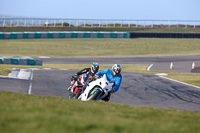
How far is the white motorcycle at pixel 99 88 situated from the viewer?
11531mm

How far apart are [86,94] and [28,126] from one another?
6.37m

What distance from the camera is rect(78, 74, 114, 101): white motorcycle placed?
11531mm

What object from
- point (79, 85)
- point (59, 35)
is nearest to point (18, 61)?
point (79, 85)

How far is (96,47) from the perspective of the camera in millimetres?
52656

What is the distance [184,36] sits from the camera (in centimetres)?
5819

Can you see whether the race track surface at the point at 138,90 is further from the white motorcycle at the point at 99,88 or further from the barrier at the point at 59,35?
the barrier at the point at 59,35

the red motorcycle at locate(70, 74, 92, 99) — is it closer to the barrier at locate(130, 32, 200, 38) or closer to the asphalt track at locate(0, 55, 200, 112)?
the asphalt track at locate(0, 55, 200, 112)

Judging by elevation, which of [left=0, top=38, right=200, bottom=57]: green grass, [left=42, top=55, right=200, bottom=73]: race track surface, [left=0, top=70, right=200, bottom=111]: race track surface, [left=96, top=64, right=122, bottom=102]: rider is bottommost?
[left=0, top=70, right=200, bottom=111]: race track surface

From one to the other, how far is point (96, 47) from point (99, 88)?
4126cm

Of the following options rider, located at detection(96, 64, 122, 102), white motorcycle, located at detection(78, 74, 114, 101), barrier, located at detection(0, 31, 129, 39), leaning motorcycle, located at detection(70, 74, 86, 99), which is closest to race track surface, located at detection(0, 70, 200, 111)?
leaning motorcycle, located at detection(70, 74, 86, 99)

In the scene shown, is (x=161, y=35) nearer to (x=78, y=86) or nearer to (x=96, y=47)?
(x=96, y=47)

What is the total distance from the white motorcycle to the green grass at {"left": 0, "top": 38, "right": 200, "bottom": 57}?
3398 centimetres

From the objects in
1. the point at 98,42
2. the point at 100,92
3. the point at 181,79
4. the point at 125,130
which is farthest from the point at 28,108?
the point at 98,42

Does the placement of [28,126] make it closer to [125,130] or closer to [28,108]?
[125,130]
